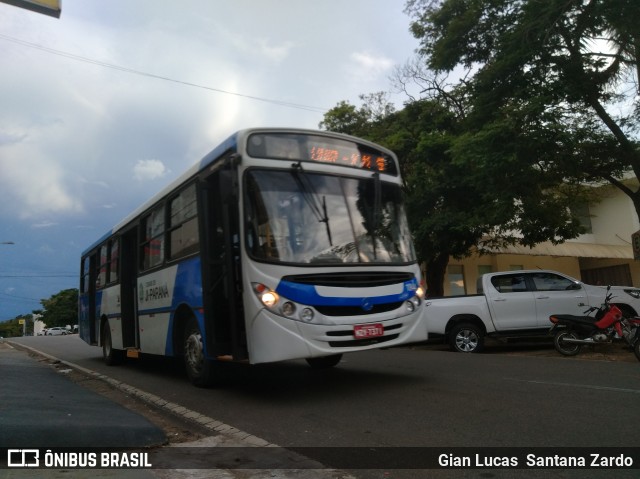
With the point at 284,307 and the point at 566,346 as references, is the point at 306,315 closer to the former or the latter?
the point at 284,307

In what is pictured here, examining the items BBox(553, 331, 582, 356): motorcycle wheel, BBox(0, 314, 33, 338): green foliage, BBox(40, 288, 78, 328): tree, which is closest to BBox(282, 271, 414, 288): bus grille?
BBox(553, 331, 582, 356): motorcycle wheel

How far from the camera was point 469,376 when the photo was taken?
26.6ft

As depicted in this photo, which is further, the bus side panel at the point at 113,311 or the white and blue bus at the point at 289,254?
the bus side panel at the point at 113,311

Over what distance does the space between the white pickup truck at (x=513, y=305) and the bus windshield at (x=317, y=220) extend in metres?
6.00

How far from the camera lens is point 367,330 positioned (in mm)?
6461

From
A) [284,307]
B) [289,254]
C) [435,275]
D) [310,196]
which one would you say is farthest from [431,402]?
[435,275]

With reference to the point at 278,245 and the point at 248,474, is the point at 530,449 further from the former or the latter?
the point at 278,245

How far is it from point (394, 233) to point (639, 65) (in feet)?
29.7

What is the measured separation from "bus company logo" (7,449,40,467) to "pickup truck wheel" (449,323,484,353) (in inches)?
397

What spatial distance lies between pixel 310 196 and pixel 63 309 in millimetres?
83467

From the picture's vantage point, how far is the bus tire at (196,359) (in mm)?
7752

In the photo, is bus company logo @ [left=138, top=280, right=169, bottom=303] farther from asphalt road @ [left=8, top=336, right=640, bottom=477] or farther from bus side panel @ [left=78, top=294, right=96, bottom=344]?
bus side panel @ [left=78, top=294, right=96, bottom=344]

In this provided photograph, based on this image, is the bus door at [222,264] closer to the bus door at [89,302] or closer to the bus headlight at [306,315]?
the bus headlight at [306,315]

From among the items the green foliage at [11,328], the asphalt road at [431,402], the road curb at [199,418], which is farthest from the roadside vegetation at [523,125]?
the green foliage at [11,328]
